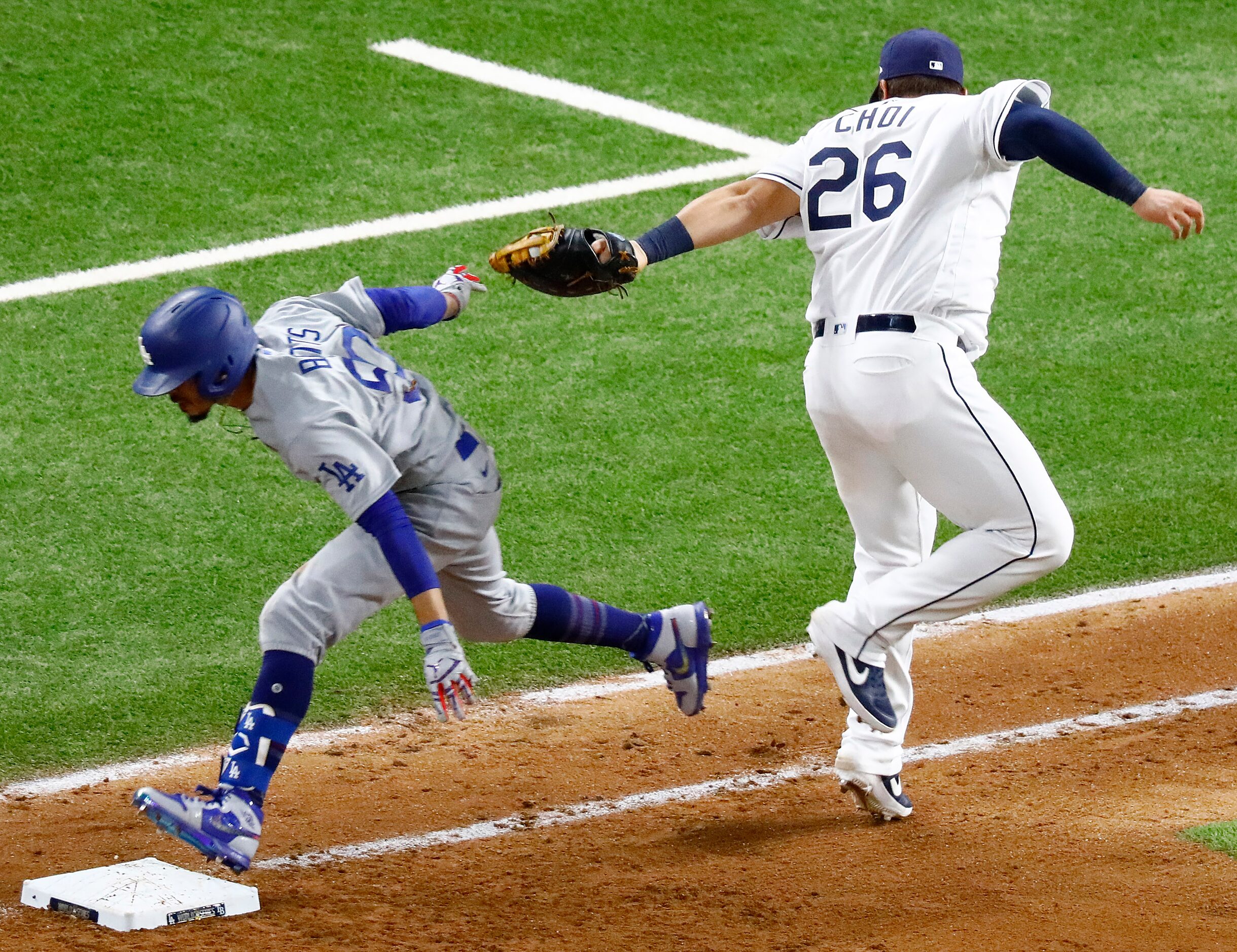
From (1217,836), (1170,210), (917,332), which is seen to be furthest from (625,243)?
(1217,836)

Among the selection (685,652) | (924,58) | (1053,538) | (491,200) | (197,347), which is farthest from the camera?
(491,200)

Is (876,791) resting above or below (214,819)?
below

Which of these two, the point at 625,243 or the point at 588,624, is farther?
the point at 588,624

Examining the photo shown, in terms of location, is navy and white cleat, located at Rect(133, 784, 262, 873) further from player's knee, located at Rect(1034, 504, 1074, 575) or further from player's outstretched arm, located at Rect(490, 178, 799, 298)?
player's knee, located at Rect(1034, 504, 1074, 575)

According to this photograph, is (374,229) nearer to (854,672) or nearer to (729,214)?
(729,214)

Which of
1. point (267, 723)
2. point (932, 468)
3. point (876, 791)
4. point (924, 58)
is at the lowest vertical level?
point (876, 791)

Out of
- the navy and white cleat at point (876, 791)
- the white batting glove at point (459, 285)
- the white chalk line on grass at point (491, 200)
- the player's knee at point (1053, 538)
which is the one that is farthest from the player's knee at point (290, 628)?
the white chalk line on grass at point (491, 200)

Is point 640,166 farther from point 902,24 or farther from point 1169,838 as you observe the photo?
point 1169,838
